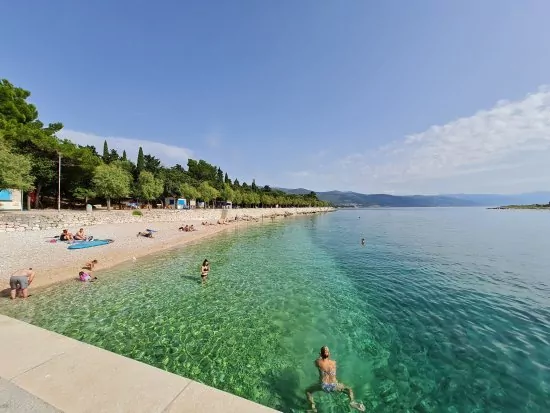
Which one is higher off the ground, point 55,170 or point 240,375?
point 55,170

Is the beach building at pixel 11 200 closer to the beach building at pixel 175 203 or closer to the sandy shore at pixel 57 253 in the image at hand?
the sandy shore at pixel 57 253

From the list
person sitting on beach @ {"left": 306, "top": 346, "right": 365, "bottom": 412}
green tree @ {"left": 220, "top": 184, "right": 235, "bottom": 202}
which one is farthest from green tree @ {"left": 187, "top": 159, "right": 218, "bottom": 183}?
person sitting on beach @ {"left": 306, "top": 346, "right": 365, "bottom": 412}

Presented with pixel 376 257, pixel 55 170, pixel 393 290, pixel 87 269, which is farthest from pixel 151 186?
pixel 393 290

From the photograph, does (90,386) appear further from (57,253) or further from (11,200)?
(11,200)

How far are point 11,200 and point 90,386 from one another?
142ft

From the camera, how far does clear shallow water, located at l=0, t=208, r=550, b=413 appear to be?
667 cm

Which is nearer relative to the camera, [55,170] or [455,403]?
[455,403]

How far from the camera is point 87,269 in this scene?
51.9 ft

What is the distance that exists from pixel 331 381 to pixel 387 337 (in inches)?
156

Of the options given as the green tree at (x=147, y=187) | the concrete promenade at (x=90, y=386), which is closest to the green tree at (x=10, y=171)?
the green tree at (x=147, y=187)

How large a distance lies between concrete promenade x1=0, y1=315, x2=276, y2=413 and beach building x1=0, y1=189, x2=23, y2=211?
3973cm

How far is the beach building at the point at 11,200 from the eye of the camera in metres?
32.7

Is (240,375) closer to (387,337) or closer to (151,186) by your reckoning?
(387,337)

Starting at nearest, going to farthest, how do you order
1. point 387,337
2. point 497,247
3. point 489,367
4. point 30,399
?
1. point 30,399
2. point 489,367
3. point 387,337
4. point 497,247
